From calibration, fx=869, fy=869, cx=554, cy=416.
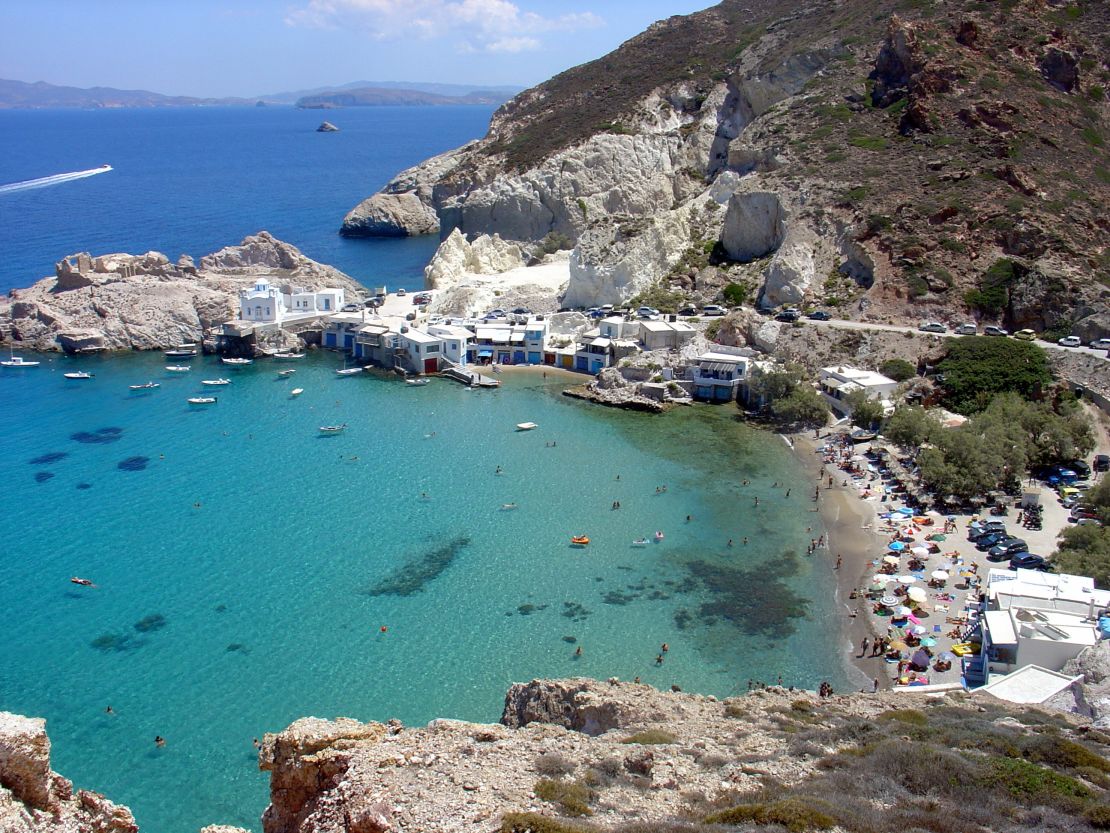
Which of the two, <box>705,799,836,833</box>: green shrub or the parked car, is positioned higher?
<box>705,799,836,833</box>: green shrub

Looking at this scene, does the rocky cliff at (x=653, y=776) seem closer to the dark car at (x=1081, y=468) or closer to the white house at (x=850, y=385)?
the dark car at (x=1081, y=468)

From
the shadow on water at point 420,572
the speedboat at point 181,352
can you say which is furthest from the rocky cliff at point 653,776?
the speedboat at point 181,352

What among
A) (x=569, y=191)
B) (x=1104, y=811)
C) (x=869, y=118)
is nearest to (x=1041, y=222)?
(x=869, y=118)

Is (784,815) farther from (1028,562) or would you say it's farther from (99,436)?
(99,436)

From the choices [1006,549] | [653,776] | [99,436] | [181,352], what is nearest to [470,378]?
[99,436]

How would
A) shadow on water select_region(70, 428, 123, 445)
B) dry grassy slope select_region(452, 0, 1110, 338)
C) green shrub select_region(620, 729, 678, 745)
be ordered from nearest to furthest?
1. green shrub select_region(620, 729, 678, 745)
2. shadow on water select_region(70, 428, 123, 445)
3. dry grassy slope select_region(452, 0, 1110, 338)

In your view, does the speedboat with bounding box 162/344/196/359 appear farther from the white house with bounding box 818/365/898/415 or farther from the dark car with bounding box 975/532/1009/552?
the dark car with bounding box 975/532/1009/552

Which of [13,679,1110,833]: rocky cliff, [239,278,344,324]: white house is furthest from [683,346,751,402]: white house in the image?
[13,679,1110,833]: rocky cliff
